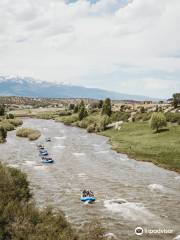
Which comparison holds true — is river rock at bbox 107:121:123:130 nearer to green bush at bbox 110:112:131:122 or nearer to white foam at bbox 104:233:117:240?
green bush at bbox 110:112:131:122

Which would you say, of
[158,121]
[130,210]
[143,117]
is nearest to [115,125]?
[143,117]

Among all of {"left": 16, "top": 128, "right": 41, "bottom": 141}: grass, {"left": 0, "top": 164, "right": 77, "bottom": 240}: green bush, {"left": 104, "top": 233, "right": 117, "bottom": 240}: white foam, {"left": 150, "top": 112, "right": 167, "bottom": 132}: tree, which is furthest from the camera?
{"left": 16, "top": 128, "right": 41, "bottom": 141}: grass

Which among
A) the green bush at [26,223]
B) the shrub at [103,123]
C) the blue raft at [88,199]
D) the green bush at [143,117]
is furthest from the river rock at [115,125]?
the green bush at [26,223]

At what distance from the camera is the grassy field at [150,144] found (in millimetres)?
77181

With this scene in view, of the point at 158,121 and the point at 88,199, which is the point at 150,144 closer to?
the point at 158,121

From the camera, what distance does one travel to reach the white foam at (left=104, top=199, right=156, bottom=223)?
39906mm

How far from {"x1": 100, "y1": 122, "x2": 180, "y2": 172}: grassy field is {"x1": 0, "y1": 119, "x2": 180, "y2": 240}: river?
351 centimetres

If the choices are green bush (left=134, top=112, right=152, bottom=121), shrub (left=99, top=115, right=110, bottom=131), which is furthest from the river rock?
green bush (left=134, top=112, right=152, bottom=121)

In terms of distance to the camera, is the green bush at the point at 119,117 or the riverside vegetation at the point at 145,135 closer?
the riverside vegetation at the point at 145,135

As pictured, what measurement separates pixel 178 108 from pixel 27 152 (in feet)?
276

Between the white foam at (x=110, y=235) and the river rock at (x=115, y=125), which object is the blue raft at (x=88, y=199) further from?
the river rock at (x=115, y=125)

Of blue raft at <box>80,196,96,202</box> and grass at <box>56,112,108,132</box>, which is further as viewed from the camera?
grass at <box>56,112,108,132</box>

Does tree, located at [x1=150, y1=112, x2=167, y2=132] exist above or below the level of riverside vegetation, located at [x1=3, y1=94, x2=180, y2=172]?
above

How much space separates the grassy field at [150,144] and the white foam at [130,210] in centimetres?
2591
